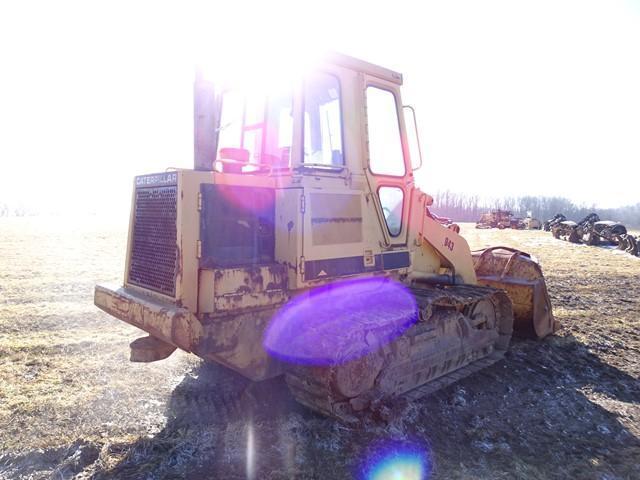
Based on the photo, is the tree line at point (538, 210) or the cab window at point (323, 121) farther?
the tree line at point (538, 210)

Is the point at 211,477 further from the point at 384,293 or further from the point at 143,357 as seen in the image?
the point at 384,293

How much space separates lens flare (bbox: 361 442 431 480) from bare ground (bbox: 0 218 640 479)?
62mm

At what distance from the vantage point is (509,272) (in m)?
7.34

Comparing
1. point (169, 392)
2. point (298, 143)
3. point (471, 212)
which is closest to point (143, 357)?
point (169, 392)

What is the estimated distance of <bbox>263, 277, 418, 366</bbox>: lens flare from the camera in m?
4.05

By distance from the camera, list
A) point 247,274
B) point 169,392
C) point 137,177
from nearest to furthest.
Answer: point 247,274
point 137,177
point 169,392

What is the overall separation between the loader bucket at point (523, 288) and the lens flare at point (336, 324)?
295 centimetres

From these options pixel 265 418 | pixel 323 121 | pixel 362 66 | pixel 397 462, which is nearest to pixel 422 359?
pixel 397 462

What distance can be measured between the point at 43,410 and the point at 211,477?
2.03m

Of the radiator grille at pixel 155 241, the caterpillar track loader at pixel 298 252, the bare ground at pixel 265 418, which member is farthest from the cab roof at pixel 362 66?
the bare ground at pixel 265 418

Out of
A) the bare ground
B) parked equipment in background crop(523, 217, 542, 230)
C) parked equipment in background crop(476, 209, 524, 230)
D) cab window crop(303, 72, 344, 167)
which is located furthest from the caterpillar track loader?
parked equipment in background crop(523, 217, 542, 230)

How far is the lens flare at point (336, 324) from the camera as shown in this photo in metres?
4.05

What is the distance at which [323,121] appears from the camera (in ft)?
15.5

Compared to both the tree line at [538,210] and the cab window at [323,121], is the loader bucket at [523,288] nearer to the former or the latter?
the cab window at [323,121]
